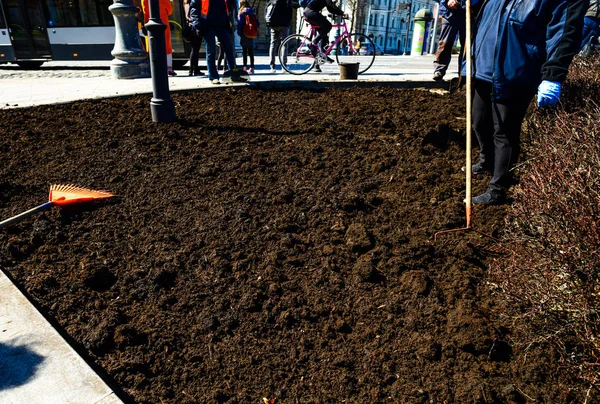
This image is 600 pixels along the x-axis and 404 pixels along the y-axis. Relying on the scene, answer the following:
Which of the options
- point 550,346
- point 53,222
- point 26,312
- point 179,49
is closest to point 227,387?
point 26,312

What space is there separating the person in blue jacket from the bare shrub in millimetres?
774

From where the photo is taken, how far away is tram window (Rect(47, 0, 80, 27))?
12750 millimetres

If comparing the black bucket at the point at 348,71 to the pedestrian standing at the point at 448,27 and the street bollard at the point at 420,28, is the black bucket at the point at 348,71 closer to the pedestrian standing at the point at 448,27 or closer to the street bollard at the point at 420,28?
the pedestrian standing at the point at 448,27

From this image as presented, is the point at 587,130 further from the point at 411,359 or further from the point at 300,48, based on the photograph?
the point at 300,48

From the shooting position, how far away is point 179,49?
12.4 meters

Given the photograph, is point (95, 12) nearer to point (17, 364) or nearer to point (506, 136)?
point (506, 136)

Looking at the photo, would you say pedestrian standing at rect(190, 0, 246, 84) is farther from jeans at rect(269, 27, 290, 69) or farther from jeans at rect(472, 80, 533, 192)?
jeans at rect(472, 80, 533, 192)

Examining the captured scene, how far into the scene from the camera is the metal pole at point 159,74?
4254 millimetres

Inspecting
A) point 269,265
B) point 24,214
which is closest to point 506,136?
point 269,265

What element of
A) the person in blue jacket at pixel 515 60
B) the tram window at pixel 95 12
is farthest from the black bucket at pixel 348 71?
the tram window at pixel 95 12

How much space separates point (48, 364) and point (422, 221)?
2.14 m

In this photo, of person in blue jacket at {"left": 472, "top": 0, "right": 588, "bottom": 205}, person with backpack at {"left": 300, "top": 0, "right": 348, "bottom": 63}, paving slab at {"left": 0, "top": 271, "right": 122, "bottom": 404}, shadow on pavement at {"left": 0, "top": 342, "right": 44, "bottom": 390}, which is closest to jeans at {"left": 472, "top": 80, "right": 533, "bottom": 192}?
person in blue jacket at {"left": 472, "top": 0, "right": 588, "bottom": 205}

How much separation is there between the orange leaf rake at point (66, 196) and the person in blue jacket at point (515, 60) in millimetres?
2669

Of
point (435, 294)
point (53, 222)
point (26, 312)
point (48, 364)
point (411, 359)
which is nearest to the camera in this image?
point (48, 364)
